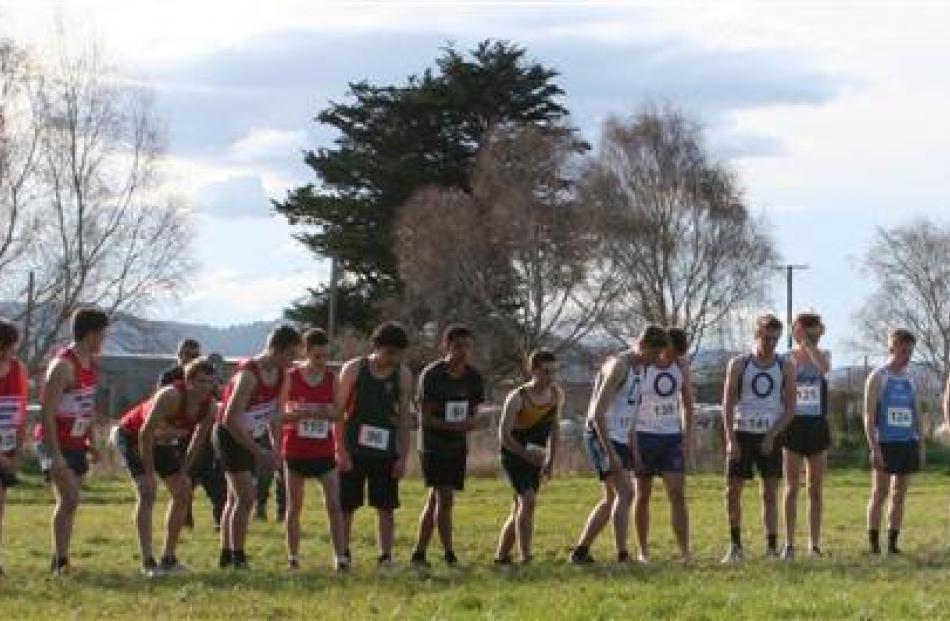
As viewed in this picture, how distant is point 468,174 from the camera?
61938 mm

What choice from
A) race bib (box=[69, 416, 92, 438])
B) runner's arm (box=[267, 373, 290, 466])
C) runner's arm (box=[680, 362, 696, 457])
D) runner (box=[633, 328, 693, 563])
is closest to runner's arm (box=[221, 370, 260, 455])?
runner's arm (box=[267, 373, 290, 466])

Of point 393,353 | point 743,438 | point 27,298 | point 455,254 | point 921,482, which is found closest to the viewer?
point 393,353

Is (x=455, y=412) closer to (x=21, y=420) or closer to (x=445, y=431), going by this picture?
(x=445, y=431)

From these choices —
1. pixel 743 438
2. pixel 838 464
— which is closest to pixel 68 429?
pixel 743 438

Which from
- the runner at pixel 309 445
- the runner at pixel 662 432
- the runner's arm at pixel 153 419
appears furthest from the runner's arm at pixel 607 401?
the runner's arm at pixel 153 419

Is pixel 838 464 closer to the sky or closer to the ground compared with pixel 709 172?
closer to the ground

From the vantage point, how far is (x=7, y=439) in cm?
1271

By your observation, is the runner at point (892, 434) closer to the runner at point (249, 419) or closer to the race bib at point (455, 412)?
the race bib at point (455, 412)

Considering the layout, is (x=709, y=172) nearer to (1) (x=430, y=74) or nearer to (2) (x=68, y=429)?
(1) (x=430, y=74)

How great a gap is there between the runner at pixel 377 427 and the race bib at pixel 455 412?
379 millimetres

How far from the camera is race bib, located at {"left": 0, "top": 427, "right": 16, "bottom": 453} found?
12.7 m

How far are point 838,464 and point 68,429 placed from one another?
37267mm

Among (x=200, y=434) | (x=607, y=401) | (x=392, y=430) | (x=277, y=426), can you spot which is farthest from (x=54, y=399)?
(x=607, y=401)

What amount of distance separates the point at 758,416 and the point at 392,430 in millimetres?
3236
